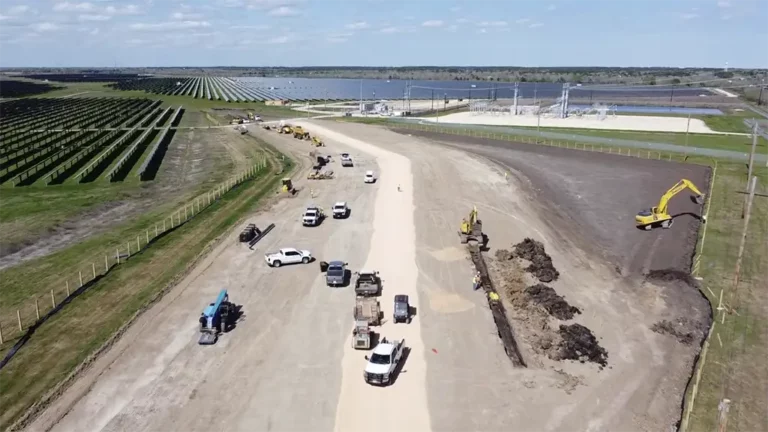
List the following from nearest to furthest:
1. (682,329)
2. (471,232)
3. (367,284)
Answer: (682,329) < (367,284) < (471,232)

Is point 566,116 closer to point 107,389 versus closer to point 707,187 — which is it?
point 707,187

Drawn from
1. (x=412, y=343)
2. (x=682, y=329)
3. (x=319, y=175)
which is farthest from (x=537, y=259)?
(x=319, y=175)

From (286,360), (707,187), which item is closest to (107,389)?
(286,360)

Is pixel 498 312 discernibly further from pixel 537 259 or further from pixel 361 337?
pixel 537 259

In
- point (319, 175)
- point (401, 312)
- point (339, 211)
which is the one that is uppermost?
point (319, 175)

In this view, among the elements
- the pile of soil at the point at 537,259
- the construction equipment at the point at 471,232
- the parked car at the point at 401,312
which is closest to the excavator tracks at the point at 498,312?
the construction equipment at the point at 471,232

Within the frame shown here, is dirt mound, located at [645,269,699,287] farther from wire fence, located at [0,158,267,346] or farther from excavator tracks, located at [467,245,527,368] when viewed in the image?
wire fence, located at [0,158,267,346]

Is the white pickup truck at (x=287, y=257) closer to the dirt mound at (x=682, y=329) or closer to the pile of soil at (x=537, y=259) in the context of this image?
the pile of soil at (x=537, y=259)
